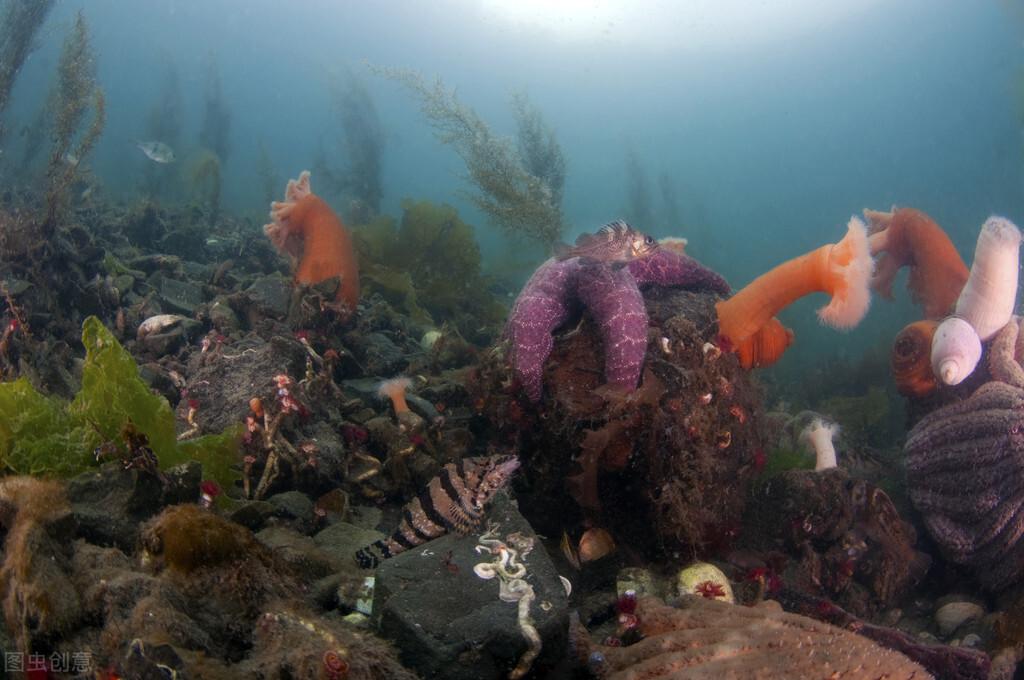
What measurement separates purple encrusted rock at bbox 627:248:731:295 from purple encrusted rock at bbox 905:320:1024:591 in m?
2.60

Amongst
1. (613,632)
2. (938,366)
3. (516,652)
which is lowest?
(613,632)

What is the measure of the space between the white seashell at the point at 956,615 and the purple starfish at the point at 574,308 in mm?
3706

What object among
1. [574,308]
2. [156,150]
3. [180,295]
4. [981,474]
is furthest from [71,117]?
[981,474]

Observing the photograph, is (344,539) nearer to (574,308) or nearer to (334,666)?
(334,666)

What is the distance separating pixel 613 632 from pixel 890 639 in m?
2.45

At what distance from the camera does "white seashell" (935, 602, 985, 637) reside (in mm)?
4805

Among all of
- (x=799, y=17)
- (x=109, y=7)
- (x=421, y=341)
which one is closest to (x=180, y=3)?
(x=109, y=7)

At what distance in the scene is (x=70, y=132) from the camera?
10.4 metres

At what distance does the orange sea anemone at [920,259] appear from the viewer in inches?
268

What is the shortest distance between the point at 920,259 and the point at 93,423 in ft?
29.6

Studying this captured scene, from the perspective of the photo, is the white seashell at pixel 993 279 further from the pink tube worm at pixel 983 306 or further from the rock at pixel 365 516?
the rock at pixel 365 516

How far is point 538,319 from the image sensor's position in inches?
179

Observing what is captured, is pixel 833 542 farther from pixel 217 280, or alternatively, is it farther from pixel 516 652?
pixel 217 280

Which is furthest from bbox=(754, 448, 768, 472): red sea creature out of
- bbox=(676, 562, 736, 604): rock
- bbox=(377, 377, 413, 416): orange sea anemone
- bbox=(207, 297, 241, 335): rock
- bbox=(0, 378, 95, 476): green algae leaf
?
Result: bbox=(207, 297, 241, 335): rock
